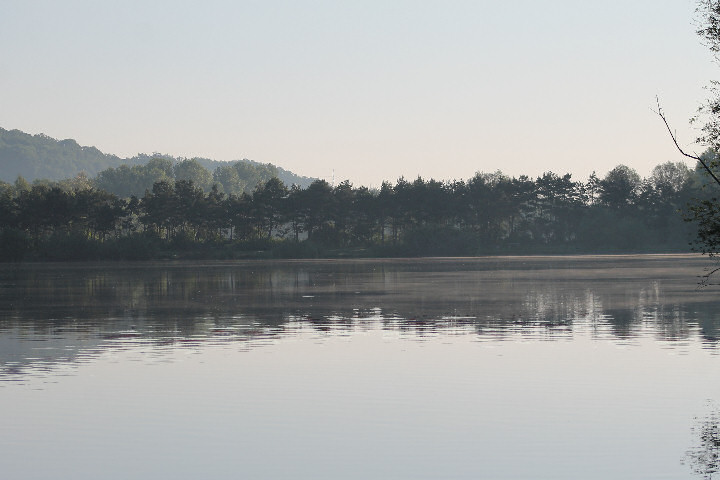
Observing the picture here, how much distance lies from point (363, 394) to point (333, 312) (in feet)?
73.4

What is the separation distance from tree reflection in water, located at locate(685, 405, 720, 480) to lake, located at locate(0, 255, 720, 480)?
0.05m

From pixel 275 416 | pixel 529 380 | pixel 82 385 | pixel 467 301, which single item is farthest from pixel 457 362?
pixel 467 301

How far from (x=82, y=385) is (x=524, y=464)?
11915 mm

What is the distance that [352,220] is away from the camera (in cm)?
16550

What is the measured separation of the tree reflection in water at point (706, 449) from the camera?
15198 mm

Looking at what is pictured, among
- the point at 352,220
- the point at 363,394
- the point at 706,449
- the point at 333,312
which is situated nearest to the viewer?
the point at 706,449

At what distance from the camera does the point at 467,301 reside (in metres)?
49.8

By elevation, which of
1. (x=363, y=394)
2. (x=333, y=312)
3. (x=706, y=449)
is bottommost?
Result: (x=706, y=449)

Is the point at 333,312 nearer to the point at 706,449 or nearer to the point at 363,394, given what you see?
the point at 363,394

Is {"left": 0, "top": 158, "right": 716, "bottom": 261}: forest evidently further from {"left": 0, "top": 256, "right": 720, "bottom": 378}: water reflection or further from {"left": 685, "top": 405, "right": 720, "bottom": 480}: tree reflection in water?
{"left": 685, "top": 405, "right": 720, "bottom": 480}: tree reflection in water

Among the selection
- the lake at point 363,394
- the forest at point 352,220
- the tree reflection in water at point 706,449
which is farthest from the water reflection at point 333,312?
the forest at point 352,220

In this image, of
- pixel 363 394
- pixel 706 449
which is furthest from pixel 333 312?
pixel 706 449

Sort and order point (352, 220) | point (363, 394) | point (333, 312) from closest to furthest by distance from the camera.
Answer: point (363, 394)
point (333, 312)
point (352, 220)

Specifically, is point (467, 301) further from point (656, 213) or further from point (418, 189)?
point (656, 213)
